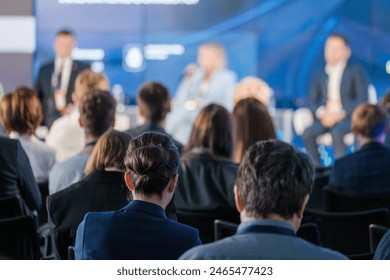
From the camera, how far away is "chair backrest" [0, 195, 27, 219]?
4324mm

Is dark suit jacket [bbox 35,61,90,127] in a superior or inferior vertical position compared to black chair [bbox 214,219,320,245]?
superior

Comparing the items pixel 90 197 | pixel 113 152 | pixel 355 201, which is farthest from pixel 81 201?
pixel 355 201

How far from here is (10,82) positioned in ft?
34.5

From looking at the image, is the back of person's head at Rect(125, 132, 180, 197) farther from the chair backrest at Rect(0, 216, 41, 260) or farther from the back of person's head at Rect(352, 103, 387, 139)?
the back of person's head at Rect(352, 103, 387, 139)

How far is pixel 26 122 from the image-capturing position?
17.7 ft

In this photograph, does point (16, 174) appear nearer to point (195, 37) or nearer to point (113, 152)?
point (113, 152)

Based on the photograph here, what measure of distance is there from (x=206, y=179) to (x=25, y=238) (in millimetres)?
1126

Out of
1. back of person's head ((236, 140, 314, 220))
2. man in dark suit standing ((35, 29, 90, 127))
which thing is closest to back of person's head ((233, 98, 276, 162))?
back of person's head ((236, 140, 314, 220))

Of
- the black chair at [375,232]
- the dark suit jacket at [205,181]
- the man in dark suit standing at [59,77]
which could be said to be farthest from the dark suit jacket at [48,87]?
the black chair at [375,232]

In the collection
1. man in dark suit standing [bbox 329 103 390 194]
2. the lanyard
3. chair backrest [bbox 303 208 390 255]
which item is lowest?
chair backrest [bbox 303 208 390 255]

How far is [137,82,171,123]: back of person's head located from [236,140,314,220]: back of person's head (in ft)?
11.9

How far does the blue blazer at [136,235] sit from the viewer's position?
8.68 feet

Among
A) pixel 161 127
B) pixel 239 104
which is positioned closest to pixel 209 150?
pixel 239 104

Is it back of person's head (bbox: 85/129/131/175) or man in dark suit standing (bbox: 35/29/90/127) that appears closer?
back of person's head (bbox: 85/129/131/175)
